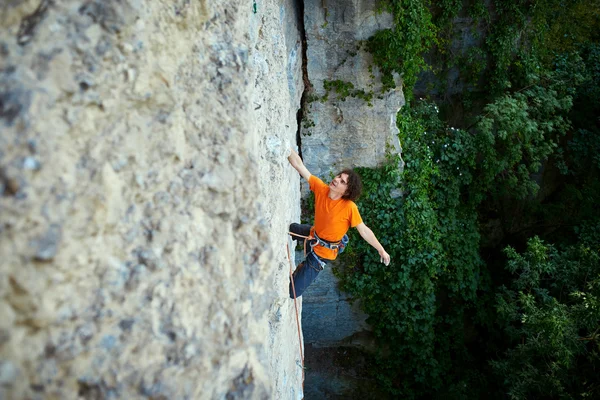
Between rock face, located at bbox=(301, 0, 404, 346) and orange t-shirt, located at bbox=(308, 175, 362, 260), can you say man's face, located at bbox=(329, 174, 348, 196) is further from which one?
rock face, located at bbox=(301, 0, 404, 346)

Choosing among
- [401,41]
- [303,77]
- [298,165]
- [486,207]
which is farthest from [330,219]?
[486,207]

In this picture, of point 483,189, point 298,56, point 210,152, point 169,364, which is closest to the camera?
point 169,364

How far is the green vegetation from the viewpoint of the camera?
6484 millimetres

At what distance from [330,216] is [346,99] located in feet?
10.6

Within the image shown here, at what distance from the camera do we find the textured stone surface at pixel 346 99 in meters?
6.17

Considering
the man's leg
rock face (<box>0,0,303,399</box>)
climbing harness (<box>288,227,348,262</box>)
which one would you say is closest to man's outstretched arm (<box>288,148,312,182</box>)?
climbing harness (<box>288,227,348,262</box>)

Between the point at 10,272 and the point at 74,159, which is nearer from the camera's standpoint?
the point at 10,272

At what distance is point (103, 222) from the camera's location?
4.18ft

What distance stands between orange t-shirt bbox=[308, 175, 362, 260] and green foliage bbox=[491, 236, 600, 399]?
3370mm

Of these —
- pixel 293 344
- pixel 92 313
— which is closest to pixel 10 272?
pixel 92 313

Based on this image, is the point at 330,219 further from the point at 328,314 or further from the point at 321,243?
the point at 328,314

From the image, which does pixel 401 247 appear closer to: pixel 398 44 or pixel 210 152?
pixel 398 44

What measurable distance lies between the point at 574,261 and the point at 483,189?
180cm

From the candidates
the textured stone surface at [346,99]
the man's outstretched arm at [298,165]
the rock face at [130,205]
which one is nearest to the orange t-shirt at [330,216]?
the man's outstretched arm at [298,165]
